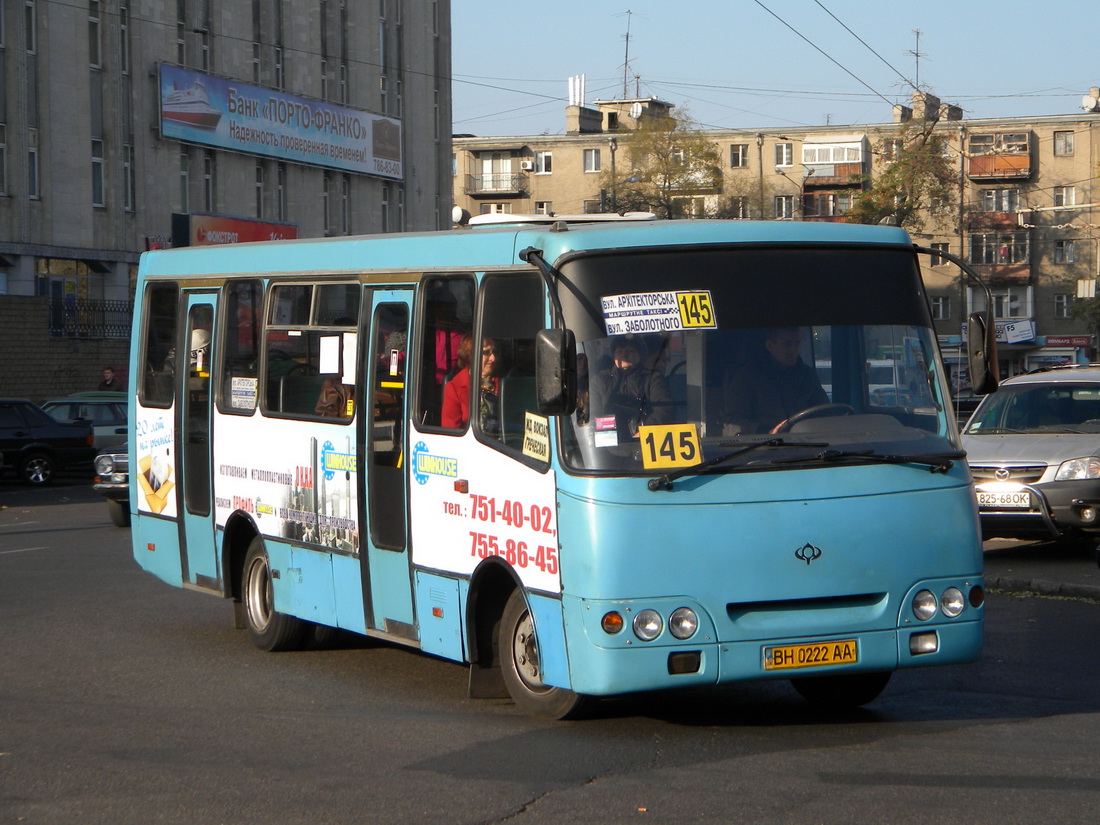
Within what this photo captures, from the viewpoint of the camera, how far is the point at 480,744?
7.32 m

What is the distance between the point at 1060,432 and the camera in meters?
15.0

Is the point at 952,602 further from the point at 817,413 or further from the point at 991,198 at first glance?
the point at 991,198

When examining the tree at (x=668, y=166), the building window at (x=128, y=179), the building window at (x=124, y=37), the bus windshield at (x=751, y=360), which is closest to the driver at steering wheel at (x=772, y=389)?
the bus windshield at (x=751, y=360)

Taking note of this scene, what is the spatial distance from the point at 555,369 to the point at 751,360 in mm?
1058

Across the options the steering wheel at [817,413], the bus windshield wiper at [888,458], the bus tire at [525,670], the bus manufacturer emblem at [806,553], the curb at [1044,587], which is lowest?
the curb at [1044,587]

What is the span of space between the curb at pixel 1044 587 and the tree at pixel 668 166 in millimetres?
64827

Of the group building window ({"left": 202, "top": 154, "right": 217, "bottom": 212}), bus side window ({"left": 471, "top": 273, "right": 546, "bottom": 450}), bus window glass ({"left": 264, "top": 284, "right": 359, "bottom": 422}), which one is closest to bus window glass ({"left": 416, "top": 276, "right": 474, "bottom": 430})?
bus side window ({"left": 471, "top": 273, "right": 546, "bottom": 450})

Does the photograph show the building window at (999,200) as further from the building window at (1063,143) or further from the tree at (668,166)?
the tree at (668,166)

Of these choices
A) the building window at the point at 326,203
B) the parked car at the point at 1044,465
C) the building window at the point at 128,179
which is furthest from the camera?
the building window at the point at 326,203

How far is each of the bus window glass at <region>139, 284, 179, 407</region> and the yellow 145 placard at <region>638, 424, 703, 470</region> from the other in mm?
5240

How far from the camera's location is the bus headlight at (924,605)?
739cm

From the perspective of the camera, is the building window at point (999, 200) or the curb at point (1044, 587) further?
the building window at point (999, 200)

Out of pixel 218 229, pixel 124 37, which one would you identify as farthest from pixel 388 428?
pixel 218 229

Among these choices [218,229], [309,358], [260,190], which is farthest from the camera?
[260,190]
